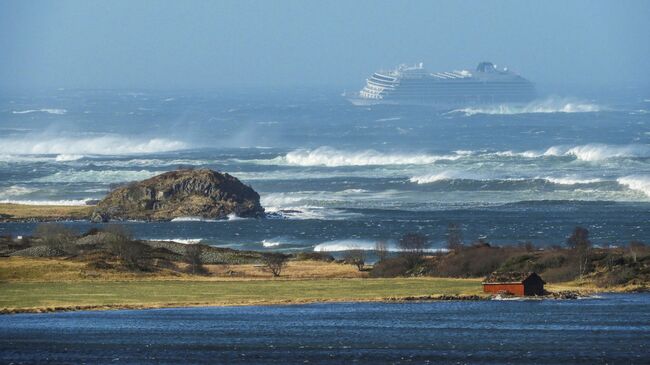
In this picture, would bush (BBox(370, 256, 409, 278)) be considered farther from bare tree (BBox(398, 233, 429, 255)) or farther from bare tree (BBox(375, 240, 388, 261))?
bare tree (BBox(398, 233, 429, 255))

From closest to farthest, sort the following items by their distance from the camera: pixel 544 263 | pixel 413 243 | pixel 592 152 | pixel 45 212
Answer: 1. pixel 544 263
2. pixel 413 243
3. pixel 45 212
4. pixel 592 152

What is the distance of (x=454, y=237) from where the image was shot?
76.8 metres

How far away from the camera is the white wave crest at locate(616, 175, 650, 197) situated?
101106 mm

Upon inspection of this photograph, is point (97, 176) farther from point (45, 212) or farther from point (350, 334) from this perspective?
point (350, 334)

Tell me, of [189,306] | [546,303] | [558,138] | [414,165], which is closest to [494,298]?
[546,303]

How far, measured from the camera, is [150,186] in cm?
9556

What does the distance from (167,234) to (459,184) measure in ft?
93.0

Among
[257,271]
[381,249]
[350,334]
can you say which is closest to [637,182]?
[381,249]

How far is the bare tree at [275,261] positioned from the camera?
227 feet

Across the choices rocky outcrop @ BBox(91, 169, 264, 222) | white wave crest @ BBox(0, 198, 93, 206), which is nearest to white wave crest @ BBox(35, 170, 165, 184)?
white wave crest @ BBox(0, 198, 93, 206)

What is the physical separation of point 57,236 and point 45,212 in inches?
790

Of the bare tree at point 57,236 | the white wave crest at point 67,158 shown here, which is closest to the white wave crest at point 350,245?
the bare tree at point 57,236

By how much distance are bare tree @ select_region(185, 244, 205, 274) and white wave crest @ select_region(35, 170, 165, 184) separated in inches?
1662

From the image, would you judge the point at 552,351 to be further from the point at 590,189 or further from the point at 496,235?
the point at 590,189
